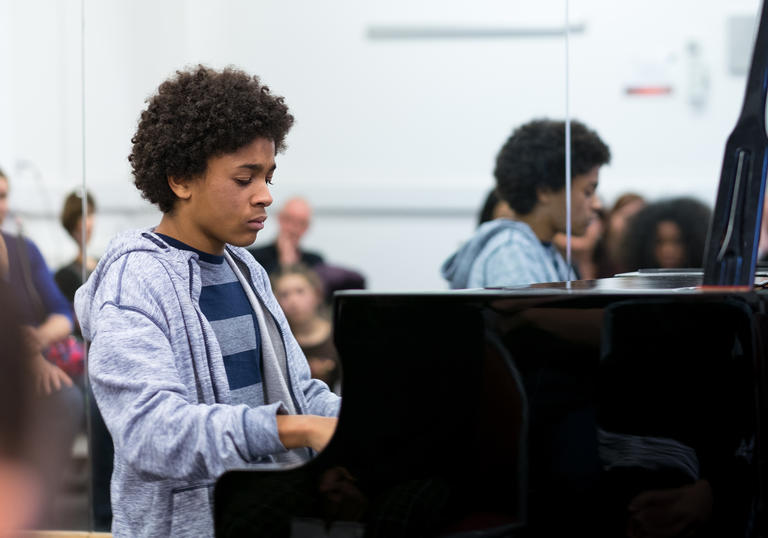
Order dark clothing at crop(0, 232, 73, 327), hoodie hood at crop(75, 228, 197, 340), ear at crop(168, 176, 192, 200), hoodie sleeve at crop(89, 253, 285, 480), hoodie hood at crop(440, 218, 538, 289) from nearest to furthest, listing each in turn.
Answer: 1. hoodie sleeve at crop(89, 253, 285, 480)
2. hoodie hood at crop(75, 228, 197, 340)
3. ear at crop(168, 176, 192, 200)
4. hoodie hood at crop(440, 218, 538, 289)
5. dark clothing at crop(0, 232, 73, 327)

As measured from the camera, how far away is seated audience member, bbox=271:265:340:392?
3375 mm

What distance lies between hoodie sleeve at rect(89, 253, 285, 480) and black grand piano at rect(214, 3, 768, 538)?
0.07 m

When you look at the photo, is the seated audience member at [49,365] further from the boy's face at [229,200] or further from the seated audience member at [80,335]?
the boy's face at [229,200]

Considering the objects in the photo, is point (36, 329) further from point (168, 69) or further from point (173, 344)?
point (173, 344)

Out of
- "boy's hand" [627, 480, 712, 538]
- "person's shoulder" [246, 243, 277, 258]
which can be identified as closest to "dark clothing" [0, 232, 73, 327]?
"person's shoulder" [246, 243, 277, 258]

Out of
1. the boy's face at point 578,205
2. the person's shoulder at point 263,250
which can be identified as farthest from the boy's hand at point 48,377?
the boy's face at point 578,205

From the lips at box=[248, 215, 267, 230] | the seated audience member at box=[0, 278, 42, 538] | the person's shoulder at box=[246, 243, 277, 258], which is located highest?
the lips at box=[248, 215, 267, 230]

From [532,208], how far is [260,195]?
1683mm

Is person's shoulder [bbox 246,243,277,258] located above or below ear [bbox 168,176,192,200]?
below

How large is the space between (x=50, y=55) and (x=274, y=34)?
0.81m

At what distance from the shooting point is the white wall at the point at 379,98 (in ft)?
11.2

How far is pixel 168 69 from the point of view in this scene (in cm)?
342

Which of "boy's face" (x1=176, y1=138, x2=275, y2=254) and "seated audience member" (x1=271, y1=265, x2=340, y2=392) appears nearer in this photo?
"boy's face" (x1=176, y1=138, x2=275, y2=254)

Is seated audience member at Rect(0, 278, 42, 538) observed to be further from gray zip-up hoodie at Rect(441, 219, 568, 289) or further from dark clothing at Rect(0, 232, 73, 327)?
gray zip-up hoodie at Rect(441, 219, 568, 289)
